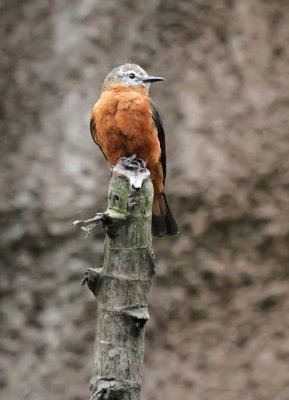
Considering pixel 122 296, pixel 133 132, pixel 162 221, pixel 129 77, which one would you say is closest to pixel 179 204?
pixel 162 221

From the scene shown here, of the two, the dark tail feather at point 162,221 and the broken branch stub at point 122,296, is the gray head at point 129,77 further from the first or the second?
the broken branch stub at point 122,296

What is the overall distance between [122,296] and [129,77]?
3.04 m

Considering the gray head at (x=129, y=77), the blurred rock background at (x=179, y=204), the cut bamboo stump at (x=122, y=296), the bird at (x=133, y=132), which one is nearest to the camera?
the cut bamboo stump at (x=122, y=296)

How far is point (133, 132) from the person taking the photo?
5.84m

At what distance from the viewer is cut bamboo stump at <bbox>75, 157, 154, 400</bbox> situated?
353 cm

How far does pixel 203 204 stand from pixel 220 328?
103 cm

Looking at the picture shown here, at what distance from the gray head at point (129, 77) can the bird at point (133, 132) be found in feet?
0.39

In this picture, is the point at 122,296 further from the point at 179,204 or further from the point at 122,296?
the point at 179,204

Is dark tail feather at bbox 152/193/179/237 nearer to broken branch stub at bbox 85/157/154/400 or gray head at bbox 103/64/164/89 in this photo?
gray head at bbox 103/64/164/89

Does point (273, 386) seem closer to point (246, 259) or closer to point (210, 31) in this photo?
point (246, 259)

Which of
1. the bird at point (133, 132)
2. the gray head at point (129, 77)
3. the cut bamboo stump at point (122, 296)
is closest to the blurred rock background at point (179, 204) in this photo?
the gray head at point (129, 77)

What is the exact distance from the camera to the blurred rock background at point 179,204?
7.04 m

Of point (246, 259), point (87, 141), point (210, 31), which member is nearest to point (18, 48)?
point (87, 141)

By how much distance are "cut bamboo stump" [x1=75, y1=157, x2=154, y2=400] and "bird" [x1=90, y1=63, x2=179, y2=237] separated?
2.01m
